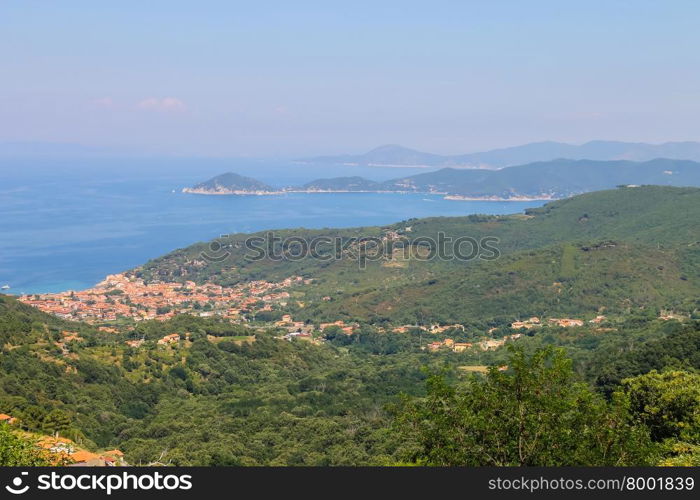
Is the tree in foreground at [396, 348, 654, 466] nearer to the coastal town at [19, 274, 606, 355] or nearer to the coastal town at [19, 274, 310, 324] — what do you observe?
the coastal town at [19, 274, 606, 355]

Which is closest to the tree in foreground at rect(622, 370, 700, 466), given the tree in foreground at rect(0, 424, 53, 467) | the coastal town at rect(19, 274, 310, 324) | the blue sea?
the tree in foreground at rect(0, 424, 53, 467)

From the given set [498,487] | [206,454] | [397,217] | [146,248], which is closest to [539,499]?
[498,487]

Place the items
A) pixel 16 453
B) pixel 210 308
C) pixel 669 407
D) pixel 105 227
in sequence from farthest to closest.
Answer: pixel 105 227, pixel 210 308, pixel 669 407, pixel 16 453

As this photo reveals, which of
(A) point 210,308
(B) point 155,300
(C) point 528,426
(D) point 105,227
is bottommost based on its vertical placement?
(A) point 210,308

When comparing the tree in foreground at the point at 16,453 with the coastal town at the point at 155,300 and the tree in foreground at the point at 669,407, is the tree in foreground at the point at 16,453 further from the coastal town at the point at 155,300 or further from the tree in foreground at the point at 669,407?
the coastal town at the point at 155,300

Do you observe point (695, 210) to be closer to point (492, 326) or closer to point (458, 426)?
point (492, 326)

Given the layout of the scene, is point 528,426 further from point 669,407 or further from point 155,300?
point 155,300

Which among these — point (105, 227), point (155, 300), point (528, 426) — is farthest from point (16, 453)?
point (105, 227)

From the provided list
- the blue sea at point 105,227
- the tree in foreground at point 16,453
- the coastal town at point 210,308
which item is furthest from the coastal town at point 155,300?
the tree in foreground at point 16,453
